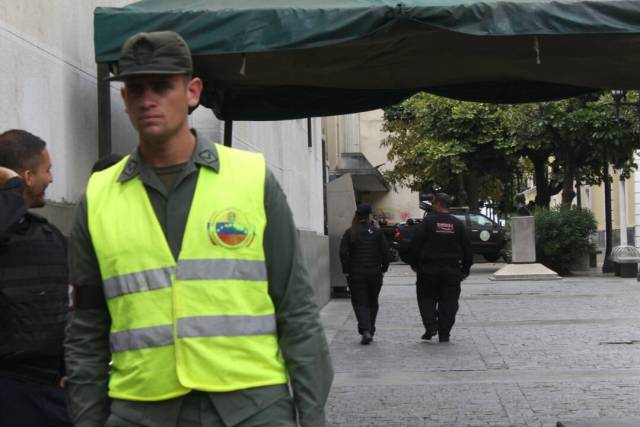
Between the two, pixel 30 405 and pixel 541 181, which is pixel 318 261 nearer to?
pixel 30 405

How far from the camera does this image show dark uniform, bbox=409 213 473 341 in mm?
12305

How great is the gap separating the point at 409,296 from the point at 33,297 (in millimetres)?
17175

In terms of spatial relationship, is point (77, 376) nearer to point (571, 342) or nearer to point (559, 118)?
point (571, 342)

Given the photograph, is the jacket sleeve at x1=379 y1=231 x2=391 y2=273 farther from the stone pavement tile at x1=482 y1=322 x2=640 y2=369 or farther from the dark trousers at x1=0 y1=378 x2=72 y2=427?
the dark trousers at x1=0 y1=378 x2=72 y2=427

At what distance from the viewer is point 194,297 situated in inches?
106

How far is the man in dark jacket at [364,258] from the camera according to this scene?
1283 centimetres

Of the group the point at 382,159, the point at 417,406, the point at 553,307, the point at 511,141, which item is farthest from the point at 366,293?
the point at 382,159

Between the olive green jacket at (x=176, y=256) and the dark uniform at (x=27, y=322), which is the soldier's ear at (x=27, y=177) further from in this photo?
the olive green jacket at (x=176, y=256)

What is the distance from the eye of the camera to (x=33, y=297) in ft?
11.8

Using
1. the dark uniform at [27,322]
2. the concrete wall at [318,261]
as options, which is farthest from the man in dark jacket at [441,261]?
the dark uniform at [27,322]

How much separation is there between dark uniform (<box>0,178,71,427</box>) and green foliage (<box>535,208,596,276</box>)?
23.9 meters

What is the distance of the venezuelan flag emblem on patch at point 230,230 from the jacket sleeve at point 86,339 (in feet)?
1.21

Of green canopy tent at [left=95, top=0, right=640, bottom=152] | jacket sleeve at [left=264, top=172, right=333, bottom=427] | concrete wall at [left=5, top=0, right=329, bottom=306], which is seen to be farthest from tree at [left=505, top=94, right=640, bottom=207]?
jacket sleeve at [left=264, top=172, right=333, bottom=427]

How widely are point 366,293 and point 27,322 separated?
9.44 m
